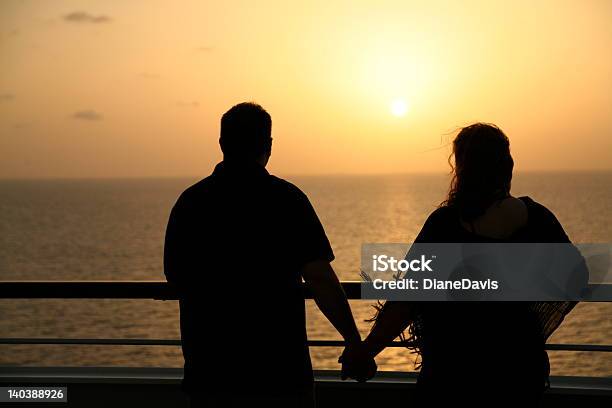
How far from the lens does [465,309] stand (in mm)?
2547

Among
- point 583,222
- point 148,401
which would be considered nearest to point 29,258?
point 583,222

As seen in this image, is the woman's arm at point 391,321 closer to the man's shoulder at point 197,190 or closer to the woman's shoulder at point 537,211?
the woman's shoulder at point 537,211

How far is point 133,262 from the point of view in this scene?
70.0 meters

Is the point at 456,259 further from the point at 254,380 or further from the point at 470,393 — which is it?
the point at 254,380

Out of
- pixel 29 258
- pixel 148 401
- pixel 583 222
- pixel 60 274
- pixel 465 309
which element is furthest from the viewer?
pixel 583 222

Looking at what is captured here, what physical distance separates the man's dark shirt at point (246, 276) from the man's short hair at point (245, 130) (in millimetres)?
39

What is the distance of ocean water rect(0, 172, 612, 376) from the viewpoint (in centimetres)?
4600

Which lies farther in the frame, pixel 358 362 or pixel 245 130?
pixel 358 362

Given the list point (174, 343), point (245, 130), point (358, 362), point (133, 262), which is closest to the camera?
point (245, 130)

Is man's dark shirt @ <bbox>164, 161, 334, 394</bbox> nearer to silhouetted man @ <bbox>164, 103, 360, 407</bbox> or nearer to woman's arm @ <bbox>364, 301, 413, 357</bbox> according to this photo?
silhouetted man @ <bbox>164, 103, 360, 407</bbox>

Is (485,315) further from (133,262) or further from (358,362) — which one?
(133,262)

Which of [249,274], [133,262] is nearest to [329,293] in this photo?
[249,274]

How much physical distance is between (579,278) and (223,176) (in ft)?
3.54

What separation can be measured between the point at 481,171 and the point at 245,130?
0.67 m
